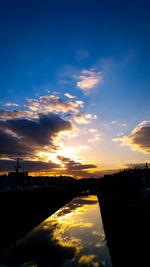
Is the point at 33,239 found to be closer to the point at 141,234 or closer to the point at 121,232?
the point at 121,232

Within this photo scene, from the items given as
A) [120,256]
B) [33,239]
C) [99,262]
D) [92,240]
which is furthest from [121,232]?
[33,239]

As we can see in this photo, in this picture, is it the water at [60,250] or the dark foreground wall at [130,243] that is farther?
the water at [60,250]

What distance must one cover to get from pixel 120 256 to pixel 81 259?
2142mm

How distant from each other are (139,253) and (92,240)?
3832mm

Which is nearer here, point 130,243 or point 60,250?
point 60,250

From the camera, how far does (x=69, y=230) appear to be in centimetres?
1389

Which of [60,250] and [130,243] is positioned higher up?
[130,243]

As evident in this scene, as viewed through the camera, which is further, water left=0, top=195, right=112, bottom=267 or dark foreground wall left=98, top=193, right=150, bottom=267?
water left=0, top=195, right=112, bottom=267

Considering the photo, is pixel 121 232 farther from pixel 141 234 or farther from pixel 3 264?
pixel 3 264

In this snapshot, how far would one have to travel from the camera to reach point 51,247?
32.7 feet

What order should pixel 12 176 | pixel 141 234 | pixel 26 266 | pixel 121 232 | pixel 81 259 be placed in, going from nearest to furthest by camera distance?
pixel 26 266 < pixel 81 259 < pixel 141 234 < pixel 121 232 < pixel 12 176

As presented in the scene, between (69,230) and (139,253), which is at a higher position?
(139,253)

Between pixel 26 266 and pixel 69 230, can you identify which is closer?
pixel 26 266

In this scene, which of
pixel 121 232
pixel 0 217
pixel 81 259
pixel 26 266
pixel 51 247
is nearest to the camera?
pixel 26 266
